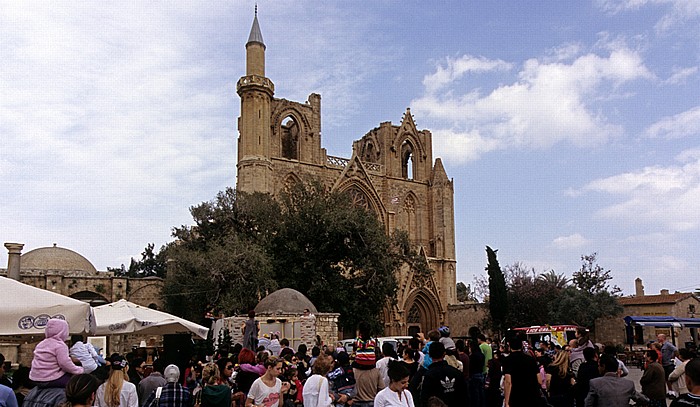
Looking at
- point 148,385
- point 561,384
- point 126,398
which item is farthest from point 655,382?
point 126,398

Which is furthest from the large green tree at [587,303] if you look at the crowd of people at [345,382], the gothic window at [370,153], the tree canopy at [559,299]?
the crowd of people at [345,382]

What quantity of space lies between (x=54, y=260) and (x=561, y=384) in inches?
1395

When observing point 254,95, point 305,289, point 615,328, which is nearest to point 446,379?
point 305,289

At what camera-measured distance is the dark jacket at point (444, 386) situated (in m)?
6.15

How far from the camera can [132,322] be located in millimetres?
12469

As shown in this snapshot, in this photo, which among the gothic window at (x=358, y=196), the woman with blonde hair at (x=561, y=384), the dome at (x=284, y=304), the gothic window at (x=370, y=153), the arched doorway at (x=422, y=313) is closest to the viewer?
the woman with blonde hair at (x=561, y=384)

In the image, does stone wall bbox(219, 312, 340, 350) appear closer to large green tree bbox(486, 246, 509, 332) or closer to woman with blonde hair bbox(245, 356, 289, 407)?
woman with blonde hair bbox(245, 356, 289, 407)

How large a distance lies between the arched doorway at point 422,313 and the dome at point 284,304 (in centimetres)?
2021

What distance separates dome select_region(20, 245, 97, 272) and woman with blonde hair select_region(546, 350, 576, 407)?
33584 mm

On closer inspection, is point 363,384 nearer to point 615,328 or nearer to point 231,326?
point 231,326

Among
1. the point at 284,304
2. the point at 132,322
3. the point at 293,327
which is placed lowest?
the point at 293,327

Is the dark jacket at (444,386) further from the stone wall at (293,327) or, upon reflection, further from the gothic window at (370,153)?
the gothic window at (370,153)

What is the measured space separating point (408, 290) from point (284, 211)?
10413 mm

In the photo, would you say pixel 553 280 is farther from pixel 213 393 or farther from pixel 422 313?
pixel 213 393
